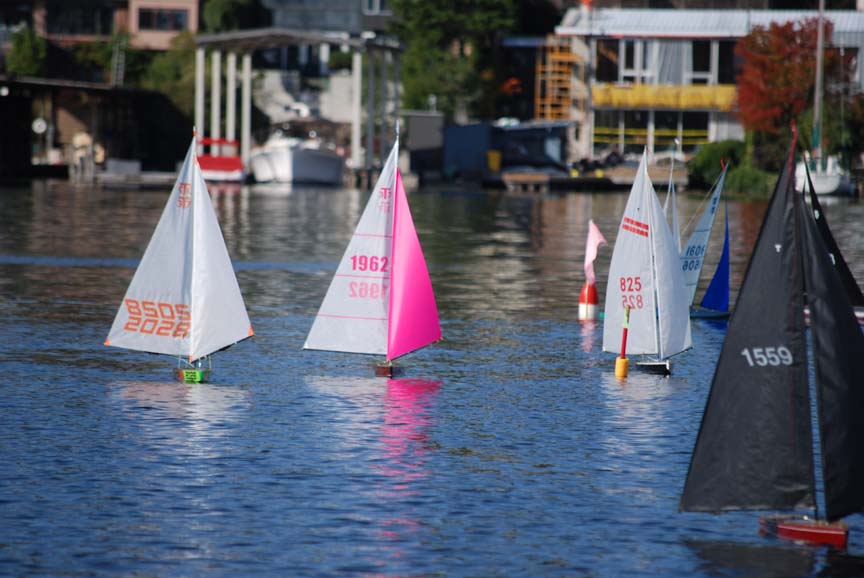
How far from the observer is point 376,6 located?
347ft

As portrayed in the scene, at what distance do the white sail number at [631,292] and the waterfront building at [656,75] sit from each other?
6968cm

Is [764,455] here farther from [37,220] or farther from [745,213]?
[745,213]

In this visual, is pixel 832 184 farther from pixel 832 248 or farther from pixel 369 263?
pixel 369 263

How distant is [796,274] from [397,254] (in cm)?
842

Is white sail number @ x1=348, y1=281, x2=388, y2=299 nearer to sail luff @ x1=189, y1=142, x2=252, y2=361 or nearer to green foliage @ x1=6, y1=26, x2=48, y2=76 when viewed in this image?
sail luff @ x1=189, y1=142, x2=252, y2=361

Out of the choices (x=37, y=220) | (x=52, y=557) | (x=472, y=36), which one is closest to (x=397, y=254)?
(x=52, y=557)

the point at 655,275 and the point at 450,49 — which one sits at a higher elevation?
the point at 450,49

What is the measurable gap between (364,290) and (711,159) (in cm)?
6356

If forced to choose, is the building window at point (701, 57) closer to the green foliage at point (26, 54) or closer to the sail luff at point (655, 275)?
the green foliage at point (26, 54)

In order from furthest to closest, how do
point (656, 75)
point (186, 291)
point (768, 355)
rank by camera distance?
point (656, 75)
point (186, 291)
point (768, 355)

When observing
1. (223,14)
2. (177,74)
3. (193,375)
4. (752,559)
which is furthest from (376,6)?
(752,559)

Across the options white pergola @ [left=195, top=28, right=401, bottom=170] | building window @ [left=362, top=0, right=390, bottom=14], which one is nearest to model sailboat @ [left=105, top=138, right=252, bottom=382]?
white pergola @ [left=195, top=28, right=401, bottom=170]

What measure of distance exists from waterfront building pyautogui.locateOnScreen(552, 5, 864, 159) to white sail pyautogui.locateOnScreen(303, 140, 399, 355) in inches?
2784

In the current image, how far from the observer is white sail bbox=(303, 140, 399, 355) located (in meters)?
18.7
